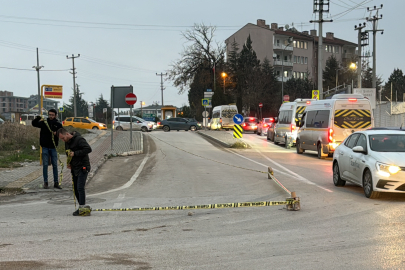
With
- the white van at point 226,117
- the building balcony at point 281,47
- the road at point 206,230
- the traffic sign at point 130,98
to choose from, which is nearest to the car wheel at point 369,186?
the road at point 206,230

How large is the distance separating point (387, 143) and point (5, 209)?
802 centimetres

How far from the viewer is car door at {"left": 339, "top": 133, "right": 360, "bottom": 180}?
36.8 feet

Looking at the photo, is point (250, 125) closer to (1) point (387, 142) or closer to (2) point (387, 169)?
(1) point (387, 142)

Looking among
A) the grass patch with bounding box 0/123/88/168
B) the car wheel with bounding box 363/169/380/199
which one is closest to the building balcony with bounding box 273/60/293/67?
the grass patch with bounding box 0/123/88/168

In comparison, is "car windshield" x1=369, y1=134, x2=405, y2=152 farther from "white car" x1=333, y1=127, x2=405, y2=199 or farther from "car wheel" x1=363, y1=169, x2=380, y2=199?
Result: "car wheel" x1=363, y1=169, x2=380, y2=199

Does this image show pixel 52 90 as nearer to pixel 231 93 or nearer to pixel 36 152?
pixel 36 152

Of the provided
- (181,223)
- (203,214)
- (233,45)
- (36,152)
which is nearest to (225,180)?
(203,214)

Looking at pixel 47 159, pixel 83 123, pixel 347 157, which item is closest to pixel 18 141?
pixel 47 159

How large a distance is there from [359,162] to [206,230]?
16.2 ft

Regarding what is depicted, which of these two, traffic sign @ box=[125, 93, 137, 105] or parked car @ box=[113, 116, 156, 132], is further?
parked car @ box=[113, 116, 156, 132]

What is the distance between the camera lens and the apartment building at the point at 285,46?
95312mm

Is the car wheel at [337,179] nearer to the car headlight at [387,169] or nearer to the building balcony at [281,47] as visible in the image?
the car headlight at [387,169]

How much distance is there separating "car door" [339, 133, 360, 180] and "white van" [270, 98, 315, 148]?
14377 millimetres

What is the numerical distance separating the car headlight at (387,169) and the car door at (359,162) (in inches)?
24.5
